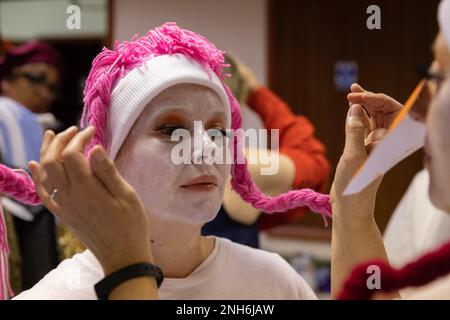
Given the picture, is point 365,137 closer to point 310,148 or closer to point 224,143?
point 224,143

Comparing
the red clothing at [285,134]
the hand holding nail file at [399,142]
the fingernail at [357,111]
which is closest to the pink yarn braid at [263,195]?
the fingernail at [357,111]

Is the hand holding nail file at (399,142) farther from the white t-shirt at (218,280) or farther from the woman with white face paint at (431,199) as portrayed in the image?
the white t-shirt at (218,280)

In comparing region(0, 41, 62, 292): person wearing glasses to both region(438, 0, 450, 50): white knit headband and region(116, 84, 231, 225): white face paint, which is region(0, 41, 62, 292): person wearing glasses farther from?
region(438, 0, 450, 50): white knit headband

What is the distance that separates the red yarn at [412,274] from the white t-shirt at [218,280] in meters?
0.14

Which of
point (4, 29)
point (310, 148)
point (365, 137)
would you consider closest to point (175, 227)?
point (365, 137)

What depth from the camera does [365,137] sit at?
30.1 inches

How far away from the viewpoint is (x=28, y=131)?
5.52ft

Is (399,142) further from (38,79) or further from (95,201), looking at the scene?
(38,79)

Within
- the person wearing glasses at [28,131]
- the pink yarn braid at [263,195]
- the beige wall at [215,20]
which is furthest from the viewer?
the person wearing glasses at [28,131]

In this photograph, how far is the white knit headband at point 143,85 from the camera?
Answer: 78 cm

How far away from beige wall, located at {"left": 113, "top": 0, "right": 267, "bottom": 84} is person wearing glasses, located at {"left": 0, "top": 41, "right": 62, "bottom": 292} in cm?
26

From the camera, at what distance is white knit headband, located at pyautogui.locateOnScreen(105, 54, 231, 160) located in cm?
78

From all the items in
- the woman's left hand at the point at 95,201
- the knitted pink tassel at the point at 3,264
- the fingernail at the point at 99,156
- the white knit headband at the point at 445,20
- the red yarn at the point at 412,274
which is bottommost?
the knitted pink tassel at the point at 3,264

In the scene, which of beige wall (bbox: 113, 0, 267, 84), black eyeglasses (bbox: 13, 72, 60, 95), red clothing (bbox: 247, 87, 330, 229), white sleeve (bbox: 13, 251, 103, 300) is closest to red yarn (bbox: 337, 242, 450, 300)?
white sleeve (bbox: 13, 251, 103, 300)
